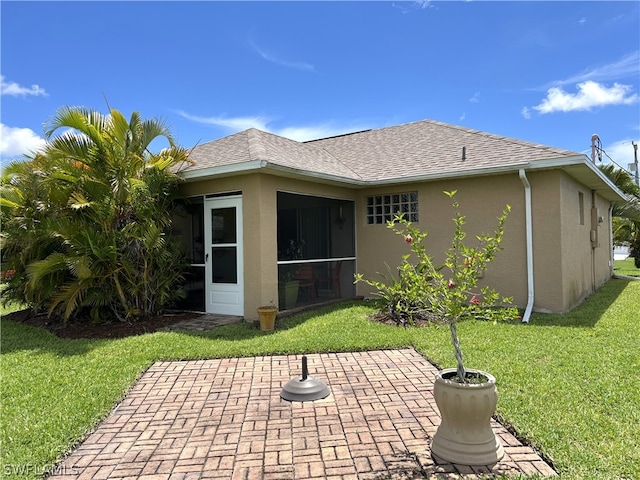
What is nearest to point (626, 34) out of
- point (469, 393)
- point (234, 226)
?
point (234, 226)

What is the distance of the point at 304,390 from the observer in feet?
14.0

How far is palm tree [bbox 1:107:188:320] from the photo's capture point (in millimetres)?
7094

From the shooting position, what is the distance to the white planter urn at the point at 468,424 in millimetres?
2938

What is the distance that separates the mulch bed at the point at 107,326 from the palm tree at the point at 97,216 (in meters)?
0.24

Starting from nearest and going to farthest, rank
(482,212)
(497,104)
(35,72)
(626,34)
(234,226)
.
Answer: (234,226) → (482,212) → (35,72) → (626,34) → (497,104)

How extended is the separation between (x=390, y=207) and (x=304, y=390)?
6.57 metres

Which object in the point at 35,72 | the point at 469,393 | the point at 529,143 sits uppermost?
the point at 35,72

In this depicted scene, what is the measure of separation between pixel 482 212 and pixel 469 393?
6.57 meters

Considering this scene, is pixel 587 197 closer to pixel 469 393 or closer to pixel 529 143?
pixel 529 143

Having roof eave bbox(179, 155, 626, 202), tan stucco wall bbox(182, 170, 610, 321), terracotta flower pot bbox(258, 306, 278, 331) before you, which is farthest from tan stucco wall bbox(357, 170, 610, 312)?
terracotta flower pot bbox(258, 306, 278, 331)

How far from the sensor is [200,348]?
240 inches

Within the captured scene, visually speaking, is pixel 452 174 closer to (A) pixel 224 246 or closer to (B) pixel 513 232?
(B) pixel 513 232

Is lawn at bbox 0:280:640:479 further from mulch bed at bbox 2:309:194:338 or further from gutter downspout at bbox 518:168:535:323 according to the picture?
gutter downspout at bbox 518:168:535:323

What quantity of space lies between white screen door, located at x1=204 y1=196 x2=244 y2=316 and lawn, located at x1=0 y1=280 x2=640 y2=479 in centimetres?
102
